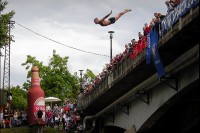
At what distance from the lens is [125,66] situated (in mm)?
21844

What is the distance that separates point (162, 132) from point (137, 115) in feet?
5.70

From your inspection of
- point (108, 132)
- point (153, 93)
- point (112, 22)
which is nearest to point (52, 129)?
point (108, 132)

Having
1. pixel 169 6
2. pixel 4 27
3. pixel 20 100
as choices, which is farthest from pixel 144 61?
pixel 20 100

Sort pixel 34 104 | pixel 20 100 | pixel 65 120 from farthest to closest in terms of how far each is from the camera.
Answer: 1. pixel 20 100
2. pixel 65 120
3. pixel 34 104

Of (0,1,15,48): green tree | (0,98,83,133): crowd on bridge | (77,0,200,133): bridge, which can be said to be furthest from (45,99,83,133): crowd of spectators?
(0,1,15,48): green tree

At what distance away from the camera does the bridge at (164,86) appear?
14750mm

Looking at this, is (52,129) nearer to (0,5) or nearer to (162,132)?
(0,5)

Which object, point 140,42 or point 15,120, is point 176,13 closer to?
point 140,42

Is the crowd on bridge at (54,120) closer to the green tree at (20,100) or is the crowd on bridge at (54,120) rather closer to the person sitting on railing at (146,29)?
the person sitting on railing at (146,29)

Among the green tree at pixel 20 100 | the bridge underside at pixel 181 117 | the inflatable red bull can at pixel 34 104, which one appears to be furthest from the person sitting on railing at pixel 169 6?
the green tree at pixel 20 100

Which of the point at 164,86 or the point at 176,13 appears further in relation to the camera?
the point at 164,86

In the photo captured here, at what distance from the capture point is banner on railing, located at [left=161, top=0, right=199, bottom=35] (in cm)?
1365

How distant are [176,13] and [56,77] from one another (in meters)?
50.8

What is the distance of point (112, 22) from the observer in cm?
2680
